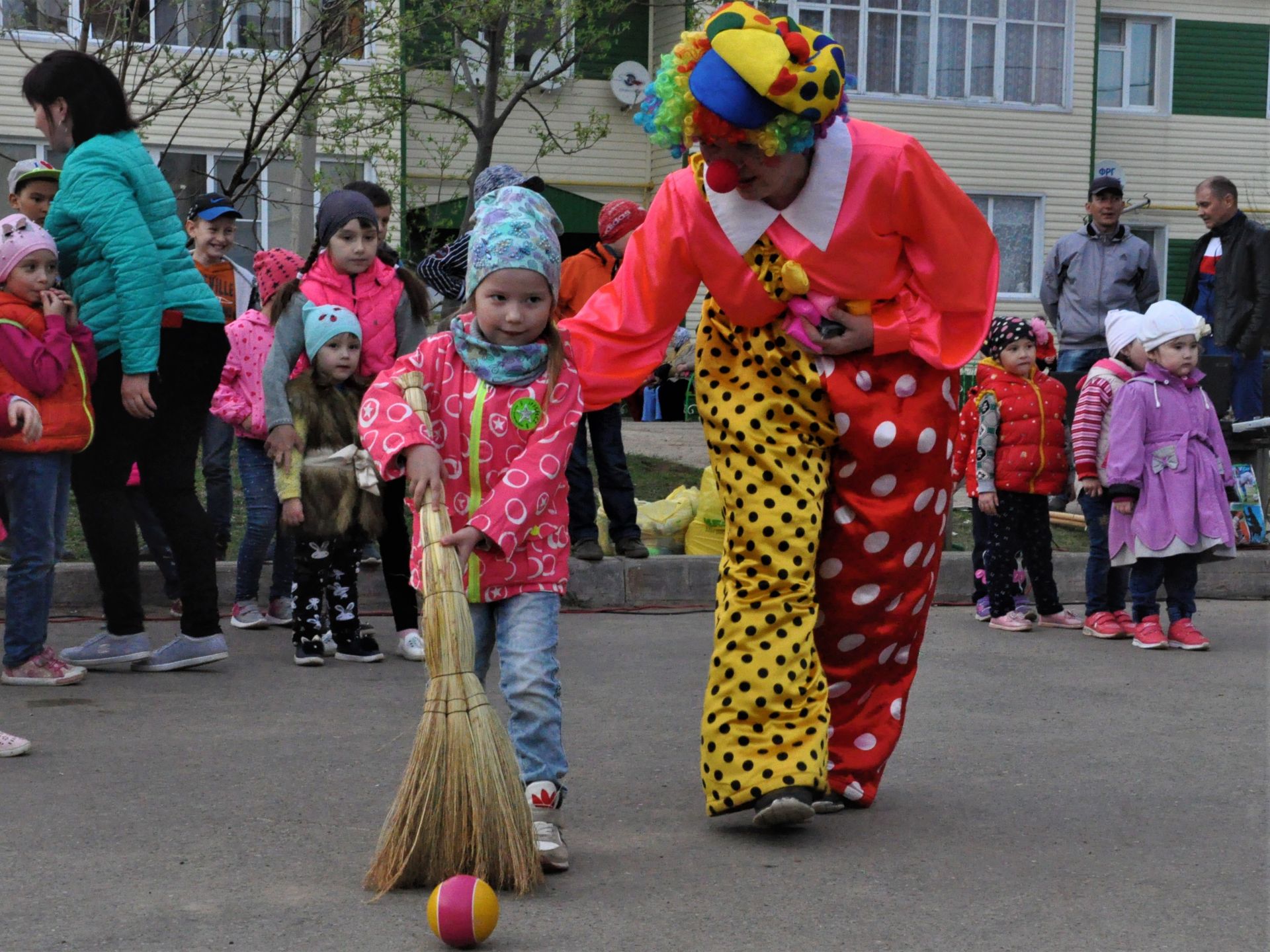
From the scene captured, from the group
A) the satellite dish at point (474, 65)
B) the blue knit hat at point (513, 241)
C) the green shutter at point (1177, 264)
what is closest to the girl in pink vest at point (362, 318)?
the blue knit hat at point (513, 241)

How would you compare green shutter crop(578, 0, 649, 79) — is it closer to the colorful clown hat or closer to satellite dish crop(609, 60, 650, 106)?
satellite dish crop(609, 60, 650, 106)

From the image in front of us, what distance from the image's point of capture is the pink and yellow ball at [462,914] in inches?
133

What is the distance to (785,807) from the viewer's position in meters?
4.14

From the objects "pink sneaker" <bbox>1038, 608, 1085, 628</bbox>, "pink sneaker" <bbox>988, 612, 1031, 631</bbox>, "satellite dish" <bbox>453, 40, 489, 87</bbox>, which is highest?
"satellite dish" <bbox>453, 40, 489, 87</bbox>

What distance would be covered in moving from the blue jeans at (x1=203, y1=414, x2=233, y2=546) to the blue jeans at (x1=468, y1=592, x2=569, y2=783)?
15.3 ft

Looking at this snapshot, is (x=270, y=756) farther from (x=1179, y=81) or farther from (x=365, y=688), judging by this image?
(x=1179, y=81)

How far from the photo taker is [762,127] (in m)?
4.12

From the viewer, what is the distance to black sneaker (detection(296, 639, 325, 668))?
681 cm

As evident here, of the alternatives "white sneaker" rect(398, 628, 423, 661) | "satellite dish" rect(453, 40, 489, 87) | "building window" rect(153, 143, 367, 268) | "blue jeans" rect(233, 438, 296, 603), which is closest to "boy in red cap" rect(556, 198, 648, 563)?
"blue jeans" rect(233, 438, 296, 603)

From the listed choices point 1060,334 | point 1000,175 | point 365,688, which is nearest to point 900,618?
point 365,688

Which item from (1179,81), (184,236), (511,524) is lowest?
(511,524)

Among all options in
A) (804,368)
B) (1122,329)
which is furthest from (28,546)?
(1122,329)

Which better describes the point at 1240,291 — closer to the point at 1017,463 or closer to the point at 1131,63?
the point at 1017,463

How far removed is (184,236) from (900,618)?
336 cm
